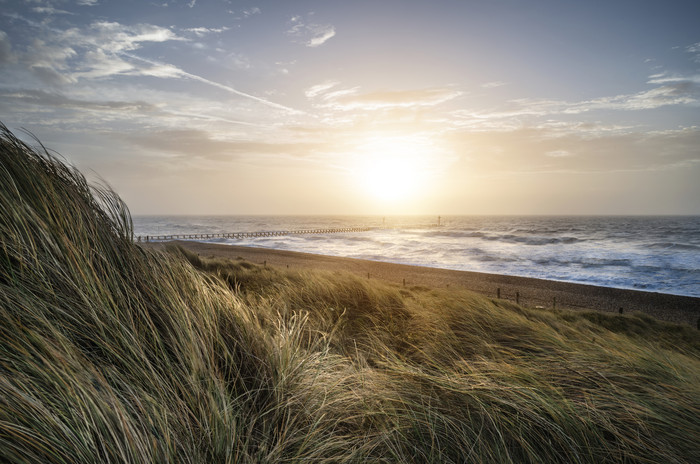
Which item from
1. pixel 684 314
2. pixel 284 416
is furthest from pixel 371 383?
pixel 684 314

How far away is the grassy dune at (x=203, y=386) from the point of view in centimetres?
154

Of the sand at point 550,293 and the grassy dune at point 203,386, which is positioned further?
the sand at point 550,293

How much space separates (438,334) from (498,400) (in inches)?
69.1

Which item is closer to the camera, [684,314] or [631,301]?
[684,314]

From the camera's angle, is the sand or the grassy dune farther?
the sand

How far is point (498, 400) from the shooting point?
7.41 feet

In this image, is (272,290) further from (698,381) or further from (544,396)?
(698,381)

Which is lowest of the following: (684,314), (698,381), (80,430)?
(684,314)

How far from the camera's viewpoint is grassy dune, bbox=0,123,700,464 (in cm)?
154

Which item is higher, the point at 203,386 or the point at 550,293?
the point at 203,386

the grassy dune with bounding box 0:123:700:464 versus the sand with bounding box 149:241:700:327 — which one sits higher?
the grassy dune with bounding box 0:123:700:464

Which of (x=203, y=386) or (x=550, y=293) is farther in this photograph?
(x=550, y=293)

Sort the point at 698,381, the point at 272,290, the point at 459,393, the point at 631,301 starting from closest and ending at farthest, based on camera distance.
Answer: the point at 459,393, the point at 698,381, the point at 272,290, the point at 631,301

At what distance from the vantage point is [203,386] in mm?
2125
